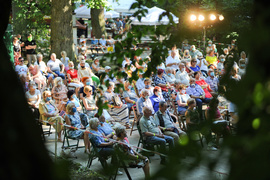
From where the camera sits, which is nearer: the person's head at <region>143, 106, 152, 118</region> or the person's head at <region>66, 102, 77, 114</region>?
the person's head at <region>143, 106, 152, 118</region>

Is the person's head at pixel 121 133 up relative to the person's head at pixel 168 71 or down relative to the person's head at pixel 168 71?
down

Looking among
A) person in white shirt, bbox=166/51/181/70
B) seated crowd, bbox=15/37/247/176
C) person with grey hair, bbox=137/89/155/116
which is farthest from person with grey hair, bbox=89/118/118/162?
person in white shirt, bbox=166/51/181/70

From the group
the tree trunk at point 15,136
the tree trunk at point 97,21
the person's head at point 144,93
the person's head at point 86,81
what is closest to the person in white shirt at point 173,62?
the person's head at point 86,81

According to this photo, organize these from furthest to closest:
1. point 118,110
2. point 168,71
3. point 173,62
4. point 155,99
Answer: point 173,62
point 168,71
point 155,99
point 118,110

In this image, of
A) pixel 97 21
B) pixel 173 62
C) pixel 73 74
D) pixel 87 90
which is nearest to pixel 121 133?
pixel 87 90

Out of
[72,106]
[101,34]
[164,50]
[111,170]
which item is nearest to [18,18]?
[101,34]

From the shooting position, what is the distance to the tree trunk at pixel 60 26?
1692 cm

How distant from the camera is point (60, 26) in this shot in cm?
1705

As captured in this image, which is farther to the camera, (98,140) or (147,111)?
(147,111)

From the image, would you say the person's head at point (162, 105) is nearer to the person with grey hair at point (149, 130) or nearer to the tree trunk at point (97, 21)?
the person with grey hair at point (149, 130)

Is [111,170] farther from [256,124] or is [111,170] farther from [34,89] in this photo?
[34,89]

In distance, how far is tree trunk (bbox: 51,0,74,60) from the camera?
16.9m

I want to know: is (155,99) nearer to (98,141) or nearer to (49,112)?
(49,112)

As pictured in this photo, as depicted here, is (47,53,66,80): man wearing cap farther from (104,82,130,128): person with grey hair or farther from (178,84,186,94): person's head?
(178,84,186,94): person's head
